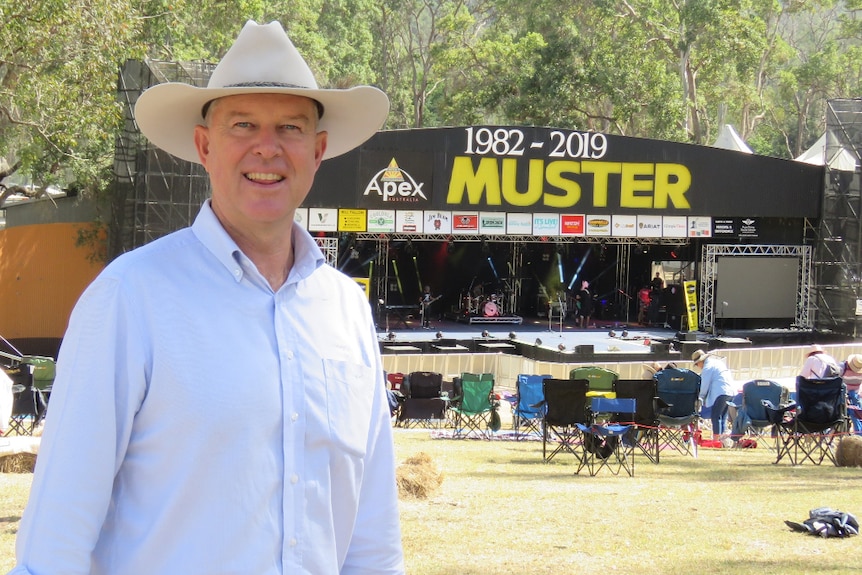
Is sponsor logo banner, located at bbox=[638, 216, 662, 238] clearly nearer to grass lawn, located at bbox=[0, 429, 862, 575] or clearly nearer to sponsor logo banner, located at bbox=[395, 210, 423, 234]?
sponsor logo banner, located at bbox=[395, 210, 423, 234]

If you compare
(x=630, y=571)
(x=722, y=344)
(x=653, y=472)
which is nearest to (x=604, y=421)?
(x=653, y=472)

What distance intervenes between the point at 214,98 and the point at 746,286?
25.5 m

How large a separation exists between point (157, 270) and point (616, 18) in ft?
120

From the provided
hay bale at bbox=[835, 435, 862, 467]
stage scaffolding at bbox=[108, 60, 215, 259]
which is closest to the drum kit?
stage scaffolding at bbox=[108, 60, 215, 259]

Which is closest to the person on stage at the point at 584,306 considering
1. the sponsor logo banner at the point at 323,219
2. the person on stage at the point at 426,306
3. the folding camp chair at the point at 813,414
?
the person on stage at the point at 426,306

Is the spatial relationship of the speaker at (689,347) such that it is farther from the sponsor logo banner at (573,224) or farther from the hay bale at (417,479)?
the hay bale at (417,479)

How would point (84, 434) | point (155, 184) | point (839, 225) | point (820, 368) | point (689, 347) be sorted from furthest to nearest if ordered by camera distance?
point (839, 225) < point (155, 184) < point (689, 347) < point (820, 368) < point (84, 434)

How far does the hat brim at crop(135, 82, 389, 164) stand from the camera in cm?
191

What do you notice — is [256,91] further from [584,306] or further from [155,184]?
[584,306]

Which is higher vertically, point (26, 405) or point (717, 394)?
point (717, 394)

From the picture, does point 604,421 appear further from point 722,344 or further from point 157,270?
point 722,344

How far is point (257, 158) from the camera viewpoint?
6.09 feet

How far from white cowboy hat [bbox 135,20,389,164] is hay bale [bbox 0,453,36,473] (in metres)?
6.91

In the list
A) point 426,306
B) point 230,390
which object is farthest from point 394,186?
point 230,390
